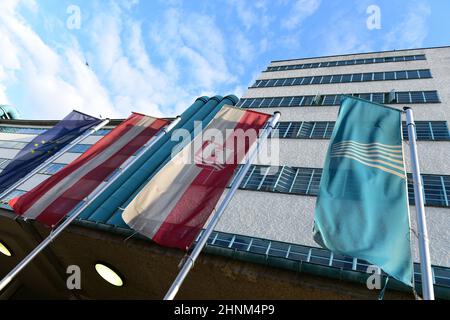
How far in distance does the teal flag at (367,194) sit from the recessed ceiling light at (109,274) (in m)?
8.85

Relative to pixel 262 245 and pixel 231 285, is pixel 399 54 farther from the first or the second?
pixel 231 285

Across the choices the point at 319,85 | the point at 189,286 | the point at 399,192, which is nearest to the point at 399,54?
the point at 319,85

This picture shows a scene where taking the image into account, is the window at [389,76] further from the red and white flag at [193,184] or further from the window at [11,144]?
the window at [11,144]

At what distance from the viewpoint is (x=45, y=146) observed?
14312mm

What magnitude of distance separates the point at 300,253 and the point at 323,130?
30.6ft

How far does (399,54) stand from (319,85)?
9.17 m

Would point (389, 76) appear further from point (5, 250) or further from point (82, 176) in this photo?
point (5, 250)

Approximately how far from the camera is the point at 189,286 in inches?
432

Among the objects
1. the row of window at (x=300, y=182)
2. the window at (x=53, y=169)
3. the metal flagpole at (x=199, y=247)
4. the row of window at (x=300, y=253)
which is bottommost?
the metal flagpole at (x=199, y=247)

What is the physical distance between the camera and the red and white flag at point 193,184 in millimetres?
8500
